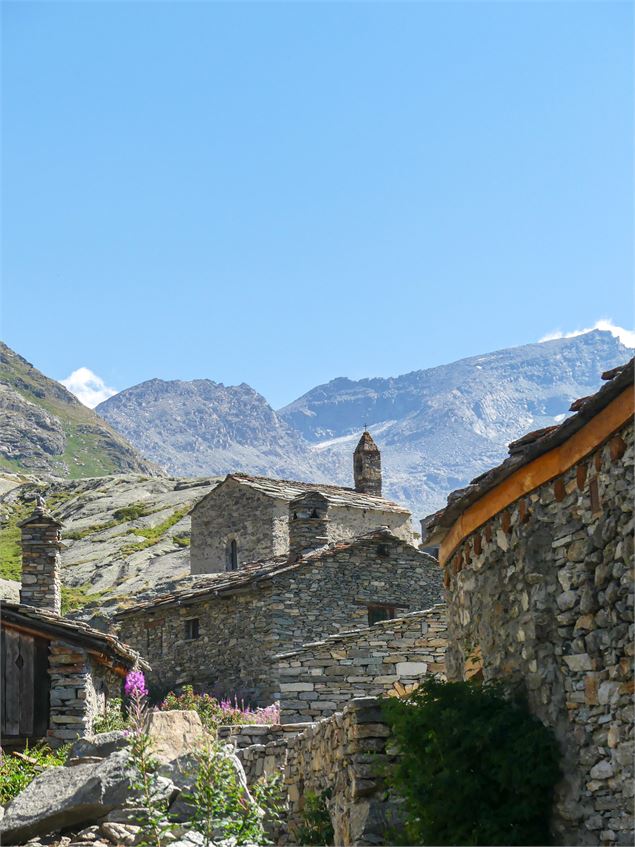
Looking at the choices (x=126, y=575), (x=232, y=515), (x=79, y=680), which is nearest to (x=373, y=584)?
(x=79, y=680)

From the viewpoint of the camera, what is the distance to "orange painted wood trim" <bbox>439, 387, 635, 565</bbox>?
8.61 metres

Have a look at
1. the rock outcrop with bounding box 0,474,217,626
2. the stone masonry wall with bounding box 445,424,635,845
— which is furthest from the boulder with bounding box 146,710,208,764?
the rock outcrop with bounding box 0,474,217,626

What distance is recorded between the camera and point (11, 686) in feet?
63.0

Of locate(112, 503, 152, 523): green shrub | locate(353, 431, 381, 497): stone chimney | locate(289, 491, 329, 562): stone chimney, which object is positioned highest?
locate(112, 503, 152, 523): green shrub

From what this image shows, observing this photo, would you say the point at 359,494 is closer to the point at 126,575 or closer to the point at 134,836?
the point at 126,575

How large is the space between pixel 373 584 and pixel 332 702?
5742mm

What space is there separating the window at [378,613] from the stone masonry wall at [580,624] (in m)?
16.2

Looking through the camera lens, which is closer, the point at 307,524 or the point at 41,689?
the point at 41,689

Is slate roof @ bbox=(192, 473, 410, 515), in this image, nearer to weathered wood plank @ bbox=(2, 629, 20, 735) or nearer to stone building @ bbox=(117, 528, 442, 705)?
stone building @ bbox=(117, 528, 442, 705)

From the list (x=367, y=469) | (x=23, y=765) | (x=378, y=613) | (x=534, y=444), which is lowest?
(x=23, y=765)

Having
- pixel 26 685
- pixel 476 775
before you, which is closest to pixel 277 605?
pixel 26 685

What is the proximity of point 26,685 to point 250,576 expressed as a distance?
27.5 ft

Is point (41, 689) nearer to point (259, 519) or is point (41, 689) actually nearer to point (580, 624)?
point (580, 624)

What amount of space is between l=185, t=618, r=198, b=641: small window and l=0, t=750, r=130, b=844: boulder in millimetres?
14809
